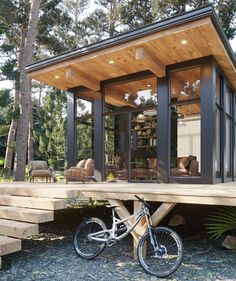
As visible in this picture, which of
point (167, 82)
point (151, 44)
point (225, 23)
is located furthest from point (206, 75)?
point (225, 23)

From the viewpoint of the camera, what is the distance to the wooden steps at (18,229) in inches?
160

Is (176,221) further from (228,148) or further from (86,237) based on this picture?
(228,148)

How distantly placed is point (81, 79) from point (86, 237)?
434 centimetres

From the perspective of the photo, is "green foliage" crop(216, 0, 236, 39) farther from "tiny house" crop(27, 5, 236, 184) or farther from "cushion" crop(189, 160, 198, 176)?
"cushion" crop(189, 160, 198, 176)

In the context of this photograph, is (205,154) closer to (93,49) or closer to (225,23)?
(93,49)

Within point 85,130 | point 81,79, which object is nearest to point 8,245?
point 81,79

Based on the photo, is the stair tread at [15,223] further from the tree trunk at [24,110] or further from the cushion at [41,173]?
the tree trunk at [24,110]

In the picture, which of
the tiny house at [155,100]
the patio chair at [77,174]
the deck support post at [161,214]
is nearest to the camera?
the deck support post at [161,214]

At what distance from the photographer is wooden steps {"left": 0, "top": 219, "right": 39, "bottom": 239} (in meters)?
4.07

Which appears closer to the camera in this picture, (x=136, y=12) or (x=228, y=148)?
(x=228, y=148)

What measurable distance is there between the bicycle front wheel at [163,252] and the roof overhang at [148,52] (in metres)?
3.36

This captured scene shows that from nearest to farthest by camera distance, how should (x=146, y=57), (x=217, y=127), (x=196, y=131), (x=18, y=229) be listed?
(x=18, y=229) < (x=146, y=57) < (x=196, y=131) < (x=217, y=127)

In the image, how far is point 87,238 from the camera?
4656 millimetres

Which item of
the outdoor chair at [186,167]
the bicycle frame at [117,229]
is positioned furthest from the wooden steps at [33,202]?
the outdoor chair at [186,167]
